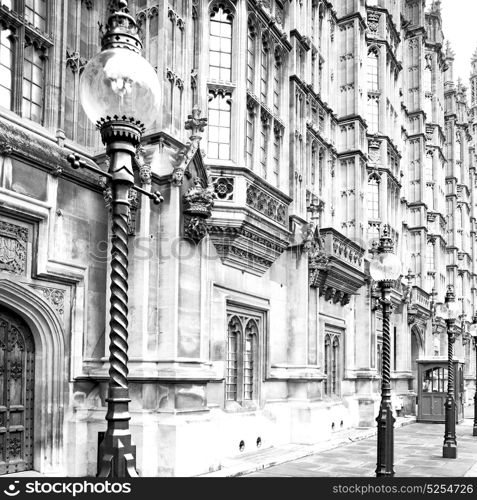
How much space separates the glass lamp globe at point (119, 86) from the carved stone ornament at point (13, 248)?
19.8 ft

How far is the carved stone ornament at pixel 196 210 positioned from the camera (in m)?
13.7

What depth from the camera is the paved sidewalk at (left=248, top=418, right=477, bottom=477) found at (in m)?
15.1

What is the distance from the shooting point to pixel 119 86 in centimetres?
566

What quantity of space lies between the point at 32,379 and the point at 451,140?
4606 cm

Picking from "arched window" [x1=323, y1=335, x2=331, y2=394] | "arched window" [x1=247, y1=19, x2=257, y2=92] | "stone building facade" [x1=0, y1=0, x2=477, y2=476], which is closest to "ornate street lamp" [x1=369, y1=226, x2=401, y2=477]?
"stone building facade" [x1=0, y1=0, x2=477, y2=476]

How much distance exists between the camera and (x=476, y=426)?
80.9 feet

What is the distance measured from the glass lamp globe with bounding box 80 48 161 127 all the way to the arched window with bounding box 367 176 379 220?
2560 centimetres

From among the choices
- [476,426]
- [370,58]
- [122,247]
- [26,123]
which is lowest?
[476,426]

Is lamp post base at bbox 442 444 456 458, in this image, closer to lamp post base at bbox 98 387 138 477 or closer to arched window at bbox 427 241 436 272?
lamp post base at bbox 98 387 138 477

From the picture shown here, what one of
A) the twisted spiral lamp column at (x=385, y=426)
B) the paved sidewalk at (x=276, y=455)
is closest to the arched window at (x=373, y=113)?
the paved sidewalk at (x=276, y=455)

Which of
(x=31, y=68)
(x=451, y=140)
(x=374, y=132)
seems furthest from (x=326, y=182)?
(x=451, y=140)

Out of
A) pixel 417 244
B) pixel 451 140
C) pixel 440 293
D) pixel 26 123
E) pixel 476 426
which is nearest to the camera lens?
pixel 26 123

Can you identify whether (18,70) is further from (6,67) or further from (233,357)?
(233,357)
